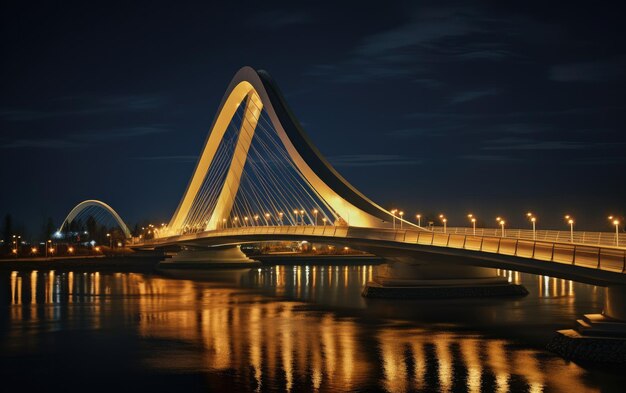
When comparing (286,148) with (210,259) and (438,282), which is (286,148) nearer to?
(438,282)

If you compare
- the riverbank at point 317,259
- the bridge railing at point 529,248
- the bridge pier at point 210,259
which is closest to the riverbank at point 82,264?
the bridge pier at point 210,259

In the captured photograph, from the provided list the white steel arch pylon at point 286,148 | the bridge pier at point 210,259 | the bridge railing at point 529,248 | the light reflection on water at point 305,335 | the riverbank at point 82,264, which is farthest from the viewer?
the riverbank at point 82,264

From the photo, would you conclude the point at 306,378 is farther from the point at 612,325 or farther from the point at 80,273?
the point at 80,273

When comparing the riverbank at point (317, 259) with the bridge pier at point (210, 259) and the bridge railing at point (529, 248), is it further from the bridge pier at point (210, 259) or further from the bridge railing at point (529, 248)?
the bridge railing at point (529, 248)

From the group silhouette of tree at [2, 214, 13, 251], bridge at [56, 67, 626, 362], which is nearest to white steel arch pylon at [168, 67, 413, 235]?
bridge at [56, 67, 626, 362]

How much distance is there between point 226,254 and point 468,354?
2136 inches

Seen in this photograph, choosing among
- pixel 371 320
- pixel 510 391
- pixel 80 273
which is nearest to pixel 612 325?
pixel 510 391

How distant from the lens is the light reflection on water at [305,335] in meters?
22.2

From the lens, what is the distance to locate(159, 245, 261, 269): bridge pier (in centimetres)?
7712

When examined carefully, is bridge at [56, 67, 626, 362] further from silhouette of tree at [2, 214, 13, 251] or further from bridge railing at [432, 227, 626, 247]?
silhouette of tree at [2, 214, 13, 251]

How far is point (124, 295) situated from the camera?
4856 cm

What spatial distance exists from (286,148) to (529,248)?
2377cm

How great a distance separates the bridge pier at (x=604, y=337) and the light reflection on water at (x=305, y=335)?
77cm

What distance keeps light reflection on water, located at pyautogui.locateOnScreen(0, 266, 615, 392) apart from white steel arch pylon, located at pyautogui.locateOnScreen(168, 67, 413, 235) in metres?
4.57
